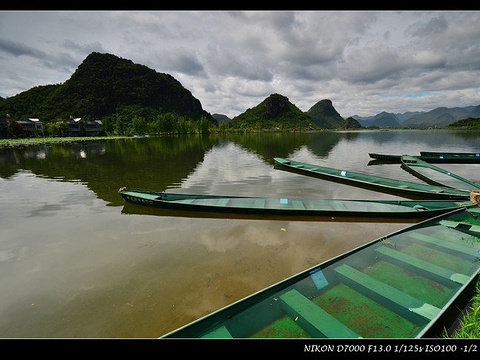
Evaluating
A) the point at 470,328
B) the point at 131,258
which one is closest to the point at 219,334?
the point at 470,328

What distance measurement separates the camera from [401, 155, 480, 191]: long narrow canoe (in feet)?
57.2

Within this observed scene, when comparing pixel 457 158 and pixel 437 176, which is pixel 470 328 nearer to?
pixel 437 176

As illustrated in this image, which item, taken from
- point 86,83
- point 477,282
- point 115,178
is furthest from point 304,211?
point 86,83

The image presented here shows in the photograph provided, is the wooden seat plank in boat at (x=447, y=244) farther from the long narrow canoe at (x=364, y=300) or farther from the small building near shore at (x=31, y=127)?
the small building near shore at (x=31, y=127)

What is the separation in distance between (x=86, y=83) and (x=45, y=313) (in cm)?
24618

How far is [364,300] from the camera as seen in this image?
5.88m

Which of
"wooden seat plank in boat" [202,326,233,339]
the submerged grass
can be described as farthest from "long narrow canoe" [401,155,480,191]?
"wooden seat plank in boat" [202,326,233,339]

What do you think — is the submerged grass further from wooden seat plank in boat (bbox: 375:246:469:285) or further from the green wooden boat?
the green wooden boat

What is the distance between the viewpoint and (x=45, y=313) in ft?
20.5

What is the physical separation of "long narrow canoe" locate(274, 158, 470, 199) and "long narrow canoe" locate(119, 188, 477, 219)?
2263 mm

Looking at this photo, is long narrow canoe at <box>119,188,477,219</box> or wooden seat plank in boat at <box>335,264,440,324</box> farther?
long narrow canoe at <box>119,188,477,219</box>

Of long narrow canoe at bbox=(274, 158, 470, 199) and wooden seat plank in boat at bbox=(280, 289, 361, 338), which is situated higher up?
long narrow canoe at bbox=(274, 158, 470, 199)

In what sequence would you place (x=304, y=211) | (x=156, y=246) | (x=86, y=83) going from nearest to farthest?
(x=156, y=246)
(x=304, y=211)
(x=86, y=83)
